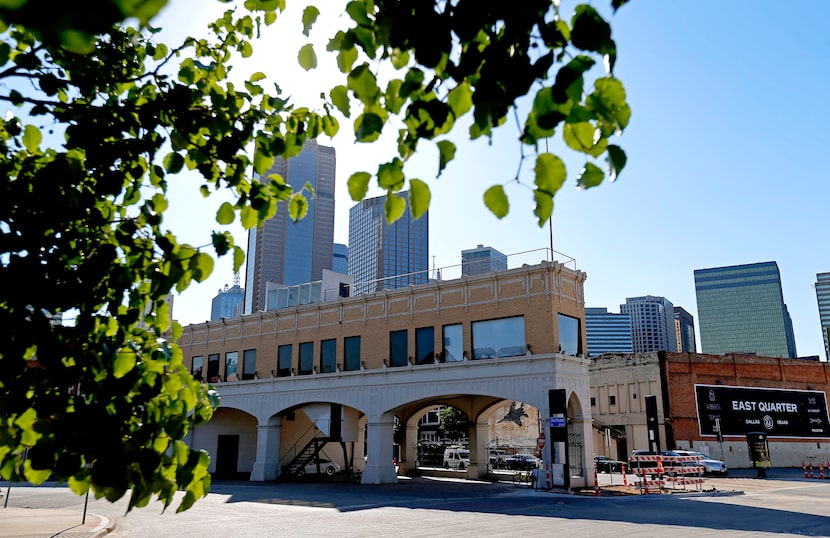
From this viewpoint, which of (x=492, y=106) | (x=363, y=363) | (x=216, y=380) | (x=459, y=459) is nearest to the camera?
(x=492, y=106)

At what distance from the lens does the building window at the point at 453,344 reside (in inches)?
1235

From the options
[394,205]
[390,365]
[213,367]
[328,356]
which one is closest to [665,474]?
[390,365]

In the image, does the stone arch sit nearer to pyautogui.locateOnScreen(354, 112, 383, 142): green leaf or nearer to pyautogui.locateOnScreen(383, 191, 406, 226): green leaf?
pyautogui.locateOnScreen(383, 191, 406, 226): green leaf

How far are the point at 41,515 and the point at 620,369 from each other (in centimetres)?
4375

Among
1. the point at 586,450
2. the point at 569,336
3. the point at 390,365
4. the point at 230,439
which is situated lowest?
the point at 586,450

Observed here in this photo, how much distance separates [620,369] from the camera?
173 ft

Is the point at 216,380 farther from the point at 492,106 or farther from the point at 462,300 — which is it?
the point at 492,106

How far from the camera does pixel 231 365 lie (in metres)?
41.0

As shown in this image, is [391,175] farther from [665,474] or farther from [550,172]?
[665,474]

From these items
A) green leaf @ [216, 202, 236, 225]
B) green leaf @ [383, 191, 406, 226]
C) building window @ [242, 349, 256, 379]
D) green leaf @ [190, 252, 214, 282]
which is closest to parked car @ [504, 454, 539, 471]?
building window @ [242, 349, 256, 379]

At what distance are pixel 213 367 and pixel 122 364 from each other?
40907mm

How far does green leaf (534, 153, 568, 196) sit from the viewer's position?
2469 millimetres

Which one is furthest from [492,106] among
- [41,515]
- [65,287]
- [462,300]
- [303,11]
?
[462,300]

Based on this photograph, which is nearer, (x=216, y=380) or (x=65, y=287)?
(x=65, y=287)
